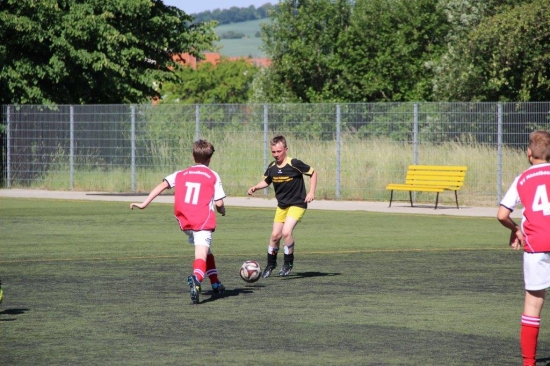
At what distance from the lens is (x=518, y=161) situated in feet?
84.5

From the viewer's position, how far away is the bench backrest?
2525cm

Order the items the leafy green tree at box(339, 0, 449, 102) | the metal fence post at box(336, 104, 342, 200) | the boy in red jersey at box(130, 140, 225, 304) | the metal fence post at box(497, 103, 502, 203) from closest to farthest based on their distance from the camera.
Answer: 1. the boy in red jersey at box(130, 140, 225, 304)
2. the metal fence post at box(497, 103, 502, 203)
3. the metal fence post at box(336, 104, 342, 200)
4. the leafy green tree at box(339, 0, 449, 102)

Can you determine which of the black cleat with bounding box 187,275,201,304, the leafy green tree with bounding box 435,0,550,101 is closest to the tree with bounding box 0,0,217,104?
the leafy green tree with bounding box 435,0,550,101

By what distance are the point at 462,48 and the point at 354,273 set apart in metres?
29.6

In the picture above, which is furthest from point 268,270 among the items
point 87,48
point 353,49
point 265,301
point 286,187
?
point 353,49

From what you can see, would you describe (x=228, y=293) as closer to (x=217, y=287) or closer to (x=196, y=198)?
(x=217, y=287)

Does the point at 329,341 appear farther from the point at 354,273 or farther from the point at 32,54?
the point at 32,54

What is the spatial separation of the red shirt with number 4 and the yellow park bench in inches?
680

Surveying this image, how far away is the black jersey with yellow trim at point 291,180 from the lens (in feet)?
44.1

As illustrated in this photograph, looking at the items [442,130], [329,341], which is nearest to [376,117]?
[442,130]

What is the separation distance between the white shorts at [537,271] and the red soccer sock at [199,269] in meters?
4.03

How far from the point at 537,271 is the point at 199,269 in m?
4.14

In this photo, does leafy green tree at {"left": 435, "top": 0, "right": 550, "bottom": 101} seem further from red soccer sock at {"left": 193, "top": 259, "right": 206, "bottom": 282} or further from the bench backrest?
red soccer sock at {"left": 193, "top": 259, "right": 206, "bottom": 282}

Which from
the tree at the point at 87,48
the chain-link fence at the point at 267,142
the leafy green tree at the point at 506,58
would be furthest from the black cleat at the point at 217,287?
the leafy green tree at the point at 506,58
